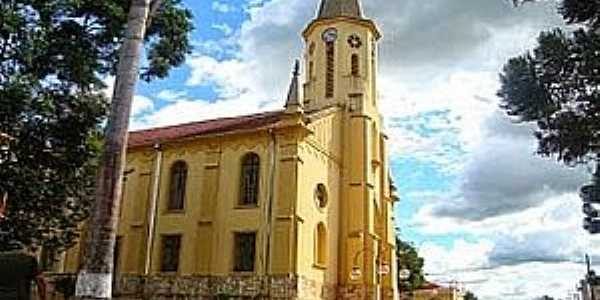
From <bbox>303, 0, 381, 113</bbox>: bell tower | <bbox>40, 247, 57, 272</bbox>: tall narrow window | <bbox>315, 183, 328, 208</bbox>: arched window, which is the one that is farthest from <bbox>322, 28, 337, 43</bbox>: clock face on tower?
<bbox>40, 247, 57, 272</bbox>: tall narrow window

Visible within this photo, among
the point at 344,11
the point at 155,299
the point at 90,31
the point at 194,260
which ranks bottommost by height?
the point at 155,299

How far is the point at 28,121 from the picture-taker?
17.7 m

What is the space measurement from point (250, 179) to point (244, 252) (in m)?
3.31

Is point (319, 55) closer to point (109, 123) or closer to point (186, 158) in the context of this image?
point (186, 158)

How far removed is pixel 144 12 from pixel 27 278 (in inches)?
389

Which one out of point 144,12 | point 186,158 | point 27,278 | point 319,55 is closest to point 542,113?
point 144,12

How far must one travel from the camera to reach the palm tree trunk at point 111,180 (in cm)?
1168

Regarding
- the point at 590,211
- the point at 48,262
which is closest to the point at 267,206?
the point at 48,262

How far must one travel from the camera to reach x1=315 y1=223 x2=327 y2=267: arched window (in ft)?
93.6

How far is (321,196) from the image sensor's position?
29500 mm

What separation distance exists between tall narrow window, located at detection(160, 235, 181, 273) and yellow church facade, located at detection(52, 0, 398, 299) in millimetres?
52

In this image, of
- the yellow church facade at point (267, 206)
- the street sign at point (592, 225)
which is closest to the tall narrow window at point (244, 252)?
the yellow church facade at point (267, 206)

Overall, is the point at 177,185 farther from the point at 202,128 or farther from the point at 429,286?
the point at 429,286

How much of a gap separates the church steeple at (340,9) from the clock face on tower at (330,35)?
836mm
